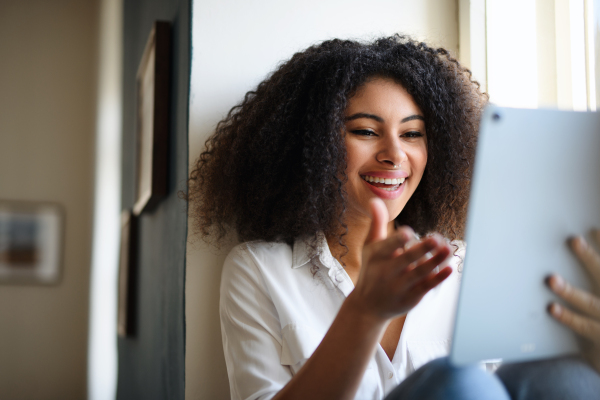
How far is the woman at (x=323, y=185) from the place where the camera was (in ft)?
3.16

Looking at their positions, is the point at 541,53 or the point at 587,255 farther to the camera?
the point at 541,53

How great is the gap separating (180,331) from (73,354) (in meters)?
2.37

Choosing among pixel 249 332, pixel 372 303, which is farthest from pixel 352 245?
pixel 372 303

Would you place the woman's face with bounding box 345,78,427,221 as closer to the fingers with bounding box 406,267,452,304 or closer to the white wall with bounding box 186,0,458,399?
the white wall with bounding box 186,0,458,399

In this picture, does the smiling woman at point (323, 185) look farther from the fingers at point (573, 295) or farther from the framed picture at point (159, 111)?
the fingers at point (573, 295)

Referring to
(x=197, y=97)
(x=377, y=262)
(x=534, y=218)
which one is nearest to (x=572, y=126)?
(x=534, y=218)

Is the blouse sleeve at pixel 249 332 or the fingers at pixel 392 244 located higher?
the fingers at pixel 392 244

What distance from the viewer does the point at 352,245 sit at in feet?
3.67

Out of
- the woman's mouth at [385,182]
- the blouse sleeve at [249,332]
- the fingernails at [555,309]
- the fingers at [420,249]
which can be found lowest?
the blouse sleeve at [249,332]

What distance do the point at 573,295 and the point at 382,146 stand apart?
53 cm

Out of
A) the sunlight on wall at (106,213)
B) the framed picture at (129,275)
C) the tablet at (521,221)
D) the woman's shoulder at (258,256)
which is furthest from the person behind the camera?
the sunlight on wall at (106,213)

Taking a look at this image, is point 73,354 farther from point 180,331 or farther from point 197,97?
point 197,97

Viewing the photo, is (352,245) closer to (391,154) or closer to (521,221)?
(391,154)

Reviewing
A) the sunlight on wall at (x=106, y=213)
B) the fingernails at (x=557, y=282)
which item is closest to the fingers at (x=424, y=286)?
the fingernails at (x=557, y=282)
